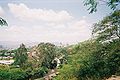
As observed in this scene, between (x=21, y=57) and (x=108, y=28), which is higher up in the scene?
(x=21, y=57)

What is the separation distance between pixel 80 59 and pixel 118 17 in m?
5.96

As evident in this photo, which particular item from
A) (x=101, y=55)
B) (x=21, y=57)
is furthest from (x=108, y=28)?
(x=21, y=57)

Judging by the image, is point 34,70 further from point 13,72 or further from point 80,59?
point 80,59

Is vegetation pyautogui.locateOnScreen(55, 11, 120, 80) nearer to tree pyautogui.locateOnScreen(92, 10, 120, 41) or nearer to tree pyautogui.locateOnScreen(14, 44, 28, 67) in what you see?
tree pyautogui.locateOnScreen(92, 10, 120, 41)

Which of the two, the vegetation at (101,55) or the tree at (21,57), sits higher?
the tree at (21,57)

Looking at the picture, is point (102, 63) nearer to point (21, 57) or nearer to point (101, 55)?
point (101, 55)

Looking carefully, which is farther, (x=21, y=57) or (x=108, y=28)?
(x=21, y=57)

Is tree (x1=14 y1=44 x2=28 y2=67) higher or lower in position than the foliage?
higher

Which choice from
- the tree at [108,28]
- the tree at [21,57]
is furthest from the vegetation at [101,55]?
the tree at [21,57]

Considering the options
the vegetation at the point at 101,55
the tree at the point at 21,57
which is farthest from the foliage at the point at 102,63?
the tree at the point at 21,57

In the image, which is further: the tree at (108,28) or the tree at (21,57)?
the tree at (21,57)

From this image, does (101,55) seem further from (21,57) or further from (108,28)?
(21,57)

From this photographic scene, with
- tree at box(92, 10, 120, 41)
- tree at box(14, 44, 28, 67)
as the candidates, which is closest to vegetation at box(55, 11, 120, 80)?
tree at box(92, 10, 120, 41)

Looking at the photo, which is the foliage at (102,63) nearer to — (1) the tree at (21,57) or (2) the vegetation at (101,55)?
(2) the vegetation at (101,55)
